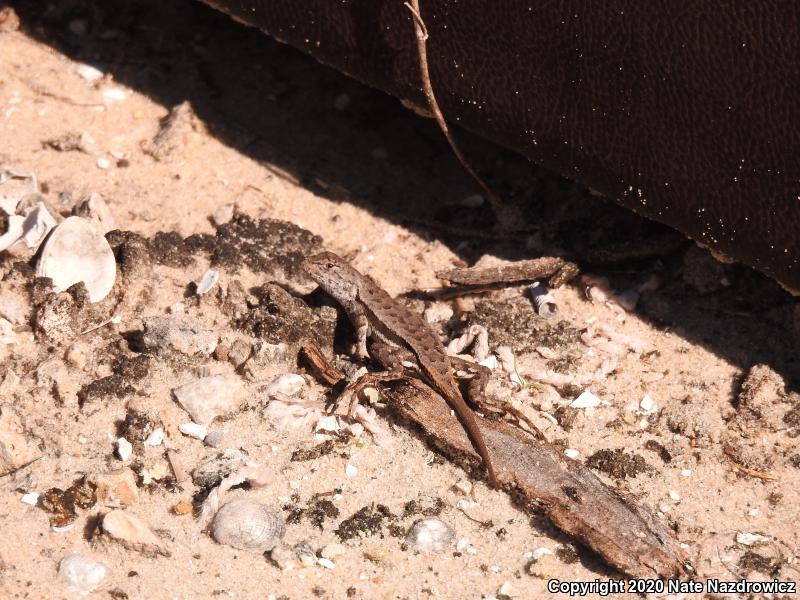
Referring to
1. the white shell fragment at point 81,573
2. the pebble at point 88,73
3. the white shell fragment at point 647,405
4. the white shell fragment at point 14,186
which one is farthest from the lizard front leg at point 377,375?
the pebble at point 88,73

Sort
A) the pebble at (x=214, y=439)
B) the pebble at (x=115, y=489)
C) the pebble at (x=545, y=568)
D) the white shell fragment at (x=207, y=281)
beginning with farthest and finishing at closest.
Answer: the white shell fragment at (x=207, y=281), the pebble at (x=214, y=439), the pebble at (x=115, y=489), the pebble at (x=545, y=568)

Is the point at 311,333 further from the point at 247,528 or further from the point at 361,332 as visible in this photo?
the point at 247,528

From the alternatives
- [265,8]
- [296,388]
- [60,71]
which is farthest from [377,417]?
[60,71]

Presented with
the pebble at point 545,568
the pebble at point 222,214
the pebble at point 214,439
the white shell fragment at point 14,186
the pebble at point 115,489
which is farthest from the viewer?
the pebble at point 222,214

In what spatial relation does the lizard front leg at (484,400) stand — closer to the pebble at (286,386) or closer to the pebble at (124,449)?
the pebble at (286,386)

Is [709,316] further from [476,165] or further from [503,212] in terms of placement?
[476,165]

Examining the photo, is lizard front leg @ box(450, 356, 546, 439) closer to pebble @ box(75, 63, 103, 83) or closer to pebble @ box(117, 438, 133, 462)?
pebble @ box(117, 438, 133, 462)
